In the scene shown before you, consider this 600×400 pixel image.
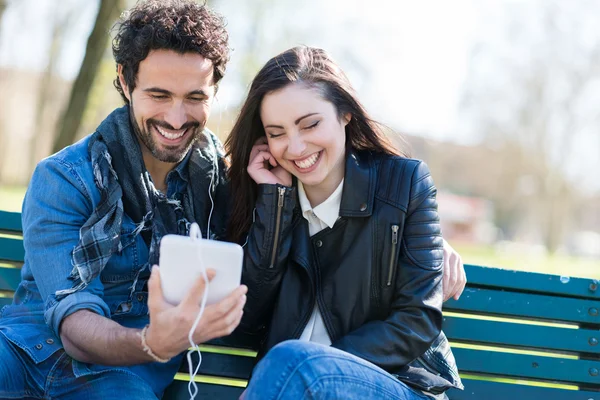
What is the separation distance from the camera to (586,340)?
3.75m

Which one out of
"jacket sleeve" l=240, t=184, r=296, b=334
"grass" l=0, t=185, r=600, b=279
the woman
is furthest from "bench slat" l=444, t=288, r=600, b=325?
"grass" l=0, t=185, r=600, b=279

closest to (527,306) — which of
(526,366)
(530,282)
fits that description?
(530,282)

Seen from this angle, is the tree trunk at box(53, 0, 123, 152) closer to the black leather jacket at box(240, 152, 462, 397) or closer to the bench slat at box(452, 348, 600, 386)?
the black leather jacket at box(240, 152, 462, 397)

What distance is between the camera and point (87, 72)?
20.4 ft

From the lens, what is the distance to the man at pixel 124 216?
290 cm

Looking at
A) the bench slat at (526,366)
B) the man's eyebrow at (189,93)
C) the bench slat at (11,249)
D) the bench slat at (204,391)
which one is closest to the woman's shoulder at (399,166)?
the man's eyebrow at (189,93)

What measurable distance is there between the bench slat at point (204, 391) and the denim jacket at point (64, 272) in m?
0.13

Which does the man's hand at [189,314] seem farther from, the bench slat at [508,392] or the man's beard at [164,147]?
the bench slat at [508,392]

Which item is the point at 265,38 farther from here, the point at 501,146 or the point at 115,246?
the point at 501,146

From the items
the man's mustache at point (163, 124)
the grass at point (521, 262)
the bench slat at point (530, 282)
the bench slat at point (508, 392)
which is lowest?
the grass at point (521, 262)

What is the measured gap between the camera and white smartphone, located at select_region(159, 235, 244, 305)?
2361mm

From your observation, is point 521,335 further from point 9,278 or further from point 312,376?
point 9,278

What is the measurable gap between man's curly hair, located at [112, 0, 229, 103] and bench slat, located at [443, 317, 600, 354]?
164cm

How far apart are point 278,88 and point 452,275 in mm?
1106
